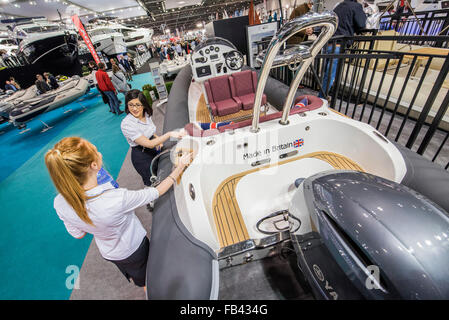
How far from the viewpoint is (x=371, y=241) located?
1.80 feet

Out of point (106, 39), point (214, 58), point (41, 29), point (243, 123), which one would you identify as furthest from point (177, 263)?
point (106, 39)

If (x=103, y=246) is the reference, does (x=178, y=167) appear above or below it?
above

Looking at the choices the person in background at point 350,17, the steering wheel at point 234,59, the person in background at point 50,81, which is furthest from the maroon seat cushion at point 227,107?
the person in background at point 50,81

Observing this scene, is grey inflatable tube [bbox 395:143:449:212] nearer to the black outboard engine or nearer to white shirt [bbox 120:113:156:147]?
the black outboard engine

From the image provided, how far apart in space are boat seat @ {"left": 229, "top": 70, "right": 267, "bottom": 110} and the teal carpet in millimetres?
2225

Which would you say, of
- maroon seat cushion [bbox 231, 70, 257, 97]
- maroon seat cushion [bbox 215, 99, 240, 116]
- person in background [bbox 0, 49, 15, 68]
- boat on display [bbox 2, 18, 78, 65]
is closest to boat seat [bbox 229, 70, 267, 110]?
maroon seat cushion [bbox 231, 70, 257, 97]

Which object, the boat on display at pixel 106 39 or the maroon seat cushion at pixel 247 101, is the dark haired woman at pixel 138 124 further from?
the boat on display at pixel 106 39

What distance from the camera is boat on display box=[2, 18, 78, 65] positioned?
7.65 metres

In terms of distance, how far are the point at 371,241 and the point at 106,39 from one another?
620 inches

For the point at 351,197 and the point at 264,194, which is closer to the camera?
the point at 351,197

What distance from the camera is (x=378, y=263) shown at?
52 centimetres

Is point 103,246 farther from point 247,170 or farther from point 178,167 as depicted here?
point 247,170

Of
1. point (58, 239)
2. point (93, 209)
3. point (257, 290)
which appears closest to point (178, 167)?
point (93, 209)

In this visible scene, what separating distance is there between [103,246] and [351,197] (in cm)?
113
